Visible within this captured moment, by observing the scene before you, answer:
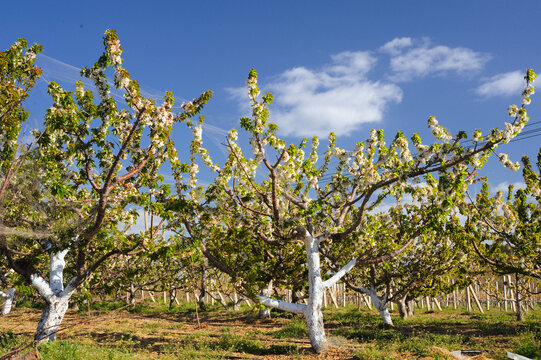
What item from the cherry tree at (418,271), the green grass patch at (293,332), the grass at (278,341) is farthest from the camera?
the cherry tree at (418,271)

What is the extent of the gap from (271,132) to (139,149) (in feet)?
13.2

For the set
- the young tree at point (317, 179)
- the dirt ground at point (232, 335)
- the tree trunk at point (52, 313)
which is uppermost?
the young tree at point (317, 179)

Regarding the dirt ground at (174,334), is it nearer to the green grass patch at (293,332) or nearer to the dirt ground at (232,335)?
the dirt ground at (232,335)

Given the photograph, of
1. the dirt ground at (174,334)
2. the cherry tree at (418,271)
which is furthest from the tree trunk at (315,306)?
the cherry tree at (418,271)

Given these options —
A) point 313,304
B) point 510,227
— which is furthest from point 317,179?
point 510,227

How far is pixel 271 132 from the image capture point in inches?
452

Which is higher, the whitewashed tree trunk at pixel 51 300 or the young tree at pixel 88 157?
the young tree at pixel 88 157

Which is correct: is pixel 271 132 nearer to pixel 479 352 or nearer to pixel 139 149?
pixel 139 149

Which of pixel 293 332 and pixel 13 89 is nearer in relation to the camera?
pixel 13 89

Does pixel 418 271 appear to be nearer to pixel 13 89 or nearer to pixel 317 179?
pixel 317 179

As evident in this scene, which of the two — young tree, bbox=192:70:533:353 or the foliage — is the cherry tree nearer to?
the foliage

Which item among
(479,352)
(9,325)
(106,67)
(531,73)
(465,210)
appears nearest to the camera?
(106,67)

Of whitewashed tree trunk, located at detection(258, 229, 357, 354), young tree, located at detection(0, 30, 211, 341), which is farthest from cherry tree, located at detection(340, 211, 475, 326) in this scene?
young tree, located at detection(0, 30, 211, 341)

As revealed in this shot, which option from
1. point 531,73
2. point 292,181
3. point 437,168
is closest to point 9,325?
point 292,181
